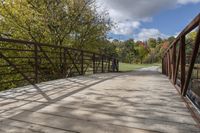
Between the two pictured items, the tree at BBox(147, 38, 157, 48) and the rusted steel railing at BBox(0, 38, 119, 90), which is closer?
the rusted steel railing at BBox(0, 38, 119, 90)

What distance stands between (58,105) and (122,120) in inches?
39.0

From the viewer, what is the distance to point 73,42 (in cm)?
1085

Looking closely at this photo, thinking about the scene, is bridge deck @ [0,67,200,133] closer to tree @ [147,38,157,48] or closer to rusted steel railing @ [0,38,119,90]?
rusted steel railing @ [0,38,119,90]

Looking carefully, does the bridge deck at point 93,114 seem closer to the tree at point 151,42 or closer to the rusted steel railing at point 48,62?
the rusted steel railing at point 48,62

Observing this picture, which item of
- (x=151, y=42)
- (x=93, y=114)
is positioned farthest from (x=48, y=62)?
(x=151, y=42)

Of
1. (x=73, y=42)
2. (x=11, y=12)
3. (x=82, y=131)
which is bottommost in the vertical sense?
(x=82, y=131)

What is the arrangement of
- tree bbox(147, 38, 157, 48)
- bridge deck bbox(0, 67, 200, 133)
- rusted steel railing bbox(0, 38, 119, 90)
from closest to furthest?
bridge deck bbox(0, 67, 200, 133), rusted steel railing bbox(0, 38, 119, 90), tree bbox(147, 38, 157, 48)

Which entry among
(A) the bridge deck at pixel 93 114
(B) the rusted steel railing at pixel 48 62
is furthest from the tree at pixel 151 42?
(A) the bridge deck at pixel 93 114

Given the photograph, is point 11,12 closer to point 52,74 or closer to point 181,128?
point 52,74

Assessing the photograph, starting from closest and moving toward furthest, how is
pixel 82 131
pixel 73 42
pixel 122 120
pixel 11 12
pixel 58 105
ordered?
pixel 82 131 → pixel 122 120 → pixel 58 105 → pixel 11 12 → pixel 73 42

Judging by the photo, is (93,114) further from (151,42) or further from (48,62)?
(151,42)

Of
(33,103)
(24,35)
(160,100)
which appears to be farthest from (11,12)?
(160,100)

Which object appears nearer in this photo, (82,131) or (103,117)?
(82,131)

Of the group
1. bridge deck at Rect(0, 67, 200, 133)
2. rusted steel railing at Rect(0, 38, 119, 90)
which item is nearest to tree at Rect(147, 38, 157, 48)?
rusted steel railing at Rect(0, 38, 119, 90)
